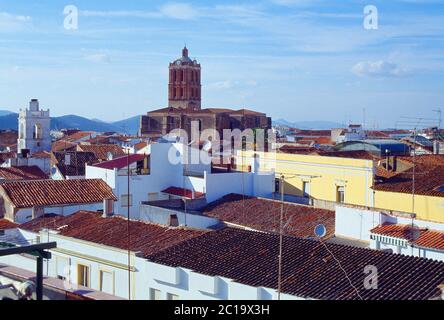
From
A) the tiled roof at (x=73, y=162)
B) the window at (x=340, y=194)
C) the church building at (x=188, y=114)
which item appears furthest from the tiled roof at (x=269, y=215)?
the church building at (x=188, y=114)

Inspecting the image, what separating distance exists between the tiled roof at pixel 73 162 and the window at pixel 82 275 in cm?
1195

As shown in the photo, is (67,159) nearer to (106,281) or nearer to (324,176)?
(324,176)

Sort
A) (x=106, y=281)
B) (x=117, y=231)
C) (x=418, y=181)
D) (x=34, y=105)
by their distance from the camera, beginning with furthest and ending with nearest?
(x=34, y=105)
(x=418, y=181)
(x=117, y=231)
(x=106, y=281)

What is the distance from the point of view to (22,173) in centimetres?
2502

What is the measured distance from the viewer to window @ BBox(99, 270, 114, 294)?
11.5 meters

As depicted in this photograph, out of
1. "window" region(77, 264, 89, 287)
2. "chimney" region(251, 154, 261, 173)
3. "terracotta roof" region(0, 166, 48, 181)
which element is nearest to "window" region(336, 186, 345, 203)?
"chimney" region(251, 154, 261, 173)

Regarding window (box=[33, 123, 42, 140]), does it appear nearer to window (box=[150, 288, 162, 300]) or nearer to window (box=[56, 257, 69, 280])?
window (box=[56, 257, 69, 280])

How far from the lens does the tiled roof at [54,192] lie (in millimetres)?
17281

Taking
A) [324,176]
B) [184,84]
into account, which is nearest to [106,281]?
[324,176]

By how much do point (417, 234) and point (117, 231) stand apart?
581 cm

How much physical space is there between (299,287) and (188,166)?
40.4 ft

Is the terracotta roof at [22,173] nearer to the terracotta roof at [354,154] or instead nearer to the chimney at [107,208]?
the chimney at [107,208]

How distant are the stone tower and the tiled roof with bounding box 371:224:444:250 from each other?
25904 mm
